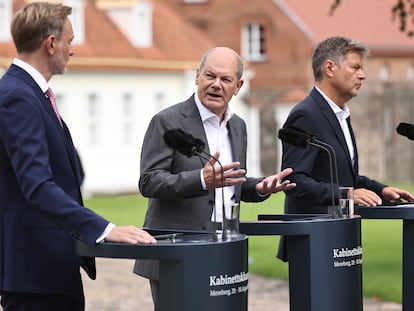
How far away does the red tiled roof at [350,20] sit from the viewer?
181 feet

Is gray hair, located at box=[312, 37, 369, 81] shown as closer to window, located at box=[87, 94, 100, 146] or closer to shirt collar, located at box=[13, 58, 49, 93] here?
shirt collar, located at box=[13, 58, 49, 93]

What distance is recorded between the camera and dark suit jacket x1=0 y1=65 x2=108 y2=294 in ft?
19.7

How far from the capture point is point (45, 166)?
6.03 meters

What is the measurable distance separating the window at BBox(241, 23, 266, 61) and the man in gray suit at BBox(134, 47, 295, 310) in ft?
159

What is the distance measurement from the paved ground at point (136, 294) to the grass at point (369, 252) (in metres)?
0.63

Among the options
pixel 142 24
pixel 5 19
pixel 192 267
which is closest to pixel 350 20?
pixel 142 24

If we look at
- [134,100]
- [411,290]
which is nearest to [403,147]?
[134,100]

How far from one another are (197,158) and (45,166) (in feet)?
4.57

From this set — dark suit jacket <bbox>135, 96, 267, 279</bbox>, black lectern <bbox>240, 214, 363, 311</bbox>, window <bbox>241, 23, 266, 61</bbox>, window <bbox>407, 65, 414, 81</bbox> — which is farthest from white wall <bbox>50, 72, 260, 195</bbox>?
black lectern <bbox>240, 214, 363, 311</bbox>

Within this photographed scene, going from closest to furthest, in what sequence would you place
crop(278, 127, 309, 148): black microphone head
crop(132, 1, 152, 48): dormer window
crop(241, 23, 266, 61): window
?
crop(278, 127, 309, 148): black microphone head
crop(132, 1, 152, 48): dormer window
crop(241, 23, 266, 61): window

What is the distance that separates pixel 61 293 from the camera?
247 inches

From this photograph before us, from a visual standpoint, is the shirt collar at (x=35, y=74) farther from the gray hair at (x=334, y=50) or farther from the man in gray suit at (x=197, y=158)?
the gray hair at (x=334, y=50)

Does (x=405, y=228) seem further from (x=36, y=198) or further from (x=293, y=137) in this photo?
(x=36, y=198)

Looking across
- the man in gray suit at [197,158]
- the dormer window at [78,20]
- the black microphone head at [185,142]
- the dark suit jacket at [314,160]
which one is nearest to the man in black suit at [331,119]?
the dark suit jacket at [314,160]
